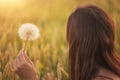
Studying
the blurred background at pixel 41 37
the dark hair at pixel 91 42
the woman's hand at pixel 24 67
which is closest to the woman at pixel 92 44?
the dark hair at pixel 91 42

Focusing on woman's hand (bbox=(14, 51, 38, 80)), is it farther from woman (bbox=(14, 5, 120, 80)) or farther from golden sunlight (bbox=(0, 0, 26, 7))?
golden sunlight (bbox=(0, 0, 26, 7))

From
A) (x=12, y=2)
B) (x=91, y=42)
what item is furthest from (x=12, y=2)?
(x=91, y=42)

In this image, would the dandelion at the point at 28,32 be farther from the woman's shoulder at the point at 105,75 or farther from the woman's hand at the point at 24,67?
the woman's shoulder at the point at 105,75

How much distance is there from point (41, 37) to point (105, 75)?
54 cm

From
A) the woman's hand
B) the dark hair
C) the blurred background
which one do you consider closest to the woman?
the dark hair

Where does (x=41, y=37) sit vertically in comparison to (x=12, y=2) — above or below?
below

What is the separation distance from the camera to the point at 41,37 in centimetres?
176

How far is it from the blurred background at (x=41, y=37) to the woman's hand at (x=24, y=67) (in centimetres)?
18

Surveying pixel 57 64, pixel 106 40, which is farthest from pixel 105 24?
pixel 57 64

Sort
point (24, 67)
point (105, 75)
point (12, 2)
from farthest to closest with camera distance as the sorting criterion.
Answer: point (12, 2), point (24, 67), point (105, 75)

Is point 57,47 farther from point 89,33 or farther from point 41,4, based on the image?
point 89,33

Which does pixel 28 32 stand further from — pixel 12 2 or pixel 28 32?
pixel 12 2

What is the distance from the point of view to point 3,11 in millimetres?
1716

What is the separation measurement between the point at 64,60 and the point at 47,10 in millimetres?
220
